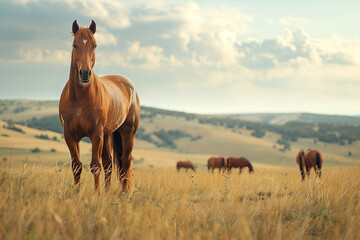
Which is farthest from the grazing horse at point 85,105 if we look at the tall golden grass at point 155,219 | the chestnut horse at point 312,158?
the chestnut horse at point 312,158

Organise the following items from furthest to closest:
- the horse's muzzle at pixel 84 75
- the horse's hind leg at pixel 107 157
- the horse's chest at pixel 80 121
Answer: the horse's hind leg at pixel 107 157 → the horse's chest at pixel 80 121 → the horse's muzzle at pixel 84 75

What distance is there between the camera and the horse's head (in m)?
4.88

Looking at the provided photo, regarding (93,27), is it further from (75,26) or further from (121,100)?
(121,100)

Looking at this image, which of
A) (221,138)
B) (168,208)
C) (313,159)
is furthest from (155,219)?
(221,138)

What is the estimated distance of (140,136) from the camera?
100 metres

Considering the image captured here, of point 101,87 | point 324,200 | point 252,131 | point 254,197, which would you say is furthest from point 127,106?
point 252,131

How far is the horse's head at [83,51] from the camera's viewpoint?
488 cm

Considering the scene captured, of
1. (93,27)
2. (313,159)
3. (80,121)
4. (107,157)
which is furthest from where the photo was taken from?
(313,159)

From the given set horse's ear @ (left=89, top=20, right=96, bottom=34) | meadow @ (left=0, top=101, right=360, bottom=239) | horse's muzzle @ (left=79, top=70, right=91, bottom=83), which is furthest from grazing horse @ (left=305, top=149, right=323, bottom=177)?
horse's muzzle @ (left=79, top=70, right=91, bottom=83)

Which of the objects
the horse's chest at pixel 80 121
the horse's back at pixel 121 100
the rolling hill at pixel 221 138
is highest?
the horse's back at pixel 121 100

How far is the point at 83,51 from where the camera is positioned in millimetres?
5000

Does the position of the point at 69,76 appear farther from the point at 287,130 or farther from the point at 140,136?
the point at 287,130

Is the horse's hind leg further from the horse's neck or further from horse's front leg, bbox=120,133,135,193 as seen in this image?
the horse's neck

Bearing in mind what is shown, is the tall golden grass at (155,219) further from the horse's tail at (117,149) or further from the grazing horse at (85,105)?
the horse's tail at (117,149)
